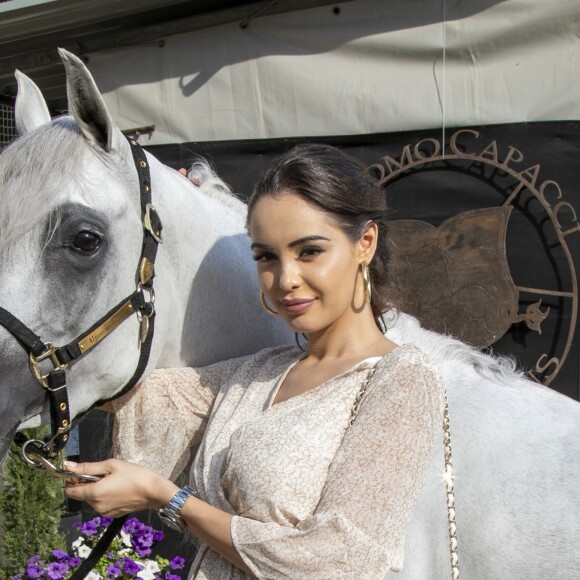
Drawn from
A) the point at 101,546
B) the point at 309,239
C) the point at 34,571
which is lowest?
the point at 34,571

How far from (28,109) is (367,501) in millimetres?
1244

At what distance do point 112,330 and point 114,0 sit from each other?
224 centimetres

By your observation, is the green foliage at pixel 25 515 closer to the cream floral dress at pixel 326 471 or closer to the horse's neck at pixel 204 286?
the horse's neck at pixel 204 286

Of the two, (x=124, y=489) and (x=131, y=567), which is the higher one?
(x=124, y=489)

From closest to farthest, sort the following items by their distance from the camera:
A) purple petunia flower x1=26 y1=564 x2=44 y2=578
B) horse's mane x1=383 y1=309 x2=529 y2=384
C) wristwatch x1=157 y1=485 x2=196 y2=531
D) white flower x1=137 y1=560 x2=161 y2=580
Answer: wristwatch x1=157 y1=485 x2=196 y2=531 → horse's mane x1=383 y1=309 x2=529 y2=384 → white flower x1=137 y1=560 x2=161 y2=580 → purple petunia flower x1=26 y1=564 x2=44 y2=578

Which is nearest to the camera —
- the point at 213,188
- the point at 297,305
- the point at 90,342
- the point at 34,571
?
the point at 297,305

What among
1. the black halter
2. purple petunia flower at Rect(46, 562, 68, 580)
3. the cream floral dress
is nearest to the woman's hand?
the cream floral dress

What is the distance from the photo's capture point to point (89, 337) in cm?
143

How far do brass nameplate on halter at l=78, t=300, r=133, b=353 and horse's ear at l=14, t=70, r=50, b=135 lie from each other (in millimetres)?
540

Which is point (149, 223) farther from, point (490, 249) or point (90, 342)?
point (490, 249)

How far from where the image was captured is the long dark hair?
130 cm

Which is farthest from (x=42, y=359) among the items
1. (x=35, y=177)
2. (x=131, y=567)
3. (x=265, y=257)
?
(x=131, y=567)

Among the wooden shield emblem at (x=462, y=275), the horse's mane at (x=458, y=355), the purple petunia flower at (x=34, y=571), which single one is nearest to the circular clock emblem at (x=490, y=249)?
the wooden shield emblem at (x=462, y=275)

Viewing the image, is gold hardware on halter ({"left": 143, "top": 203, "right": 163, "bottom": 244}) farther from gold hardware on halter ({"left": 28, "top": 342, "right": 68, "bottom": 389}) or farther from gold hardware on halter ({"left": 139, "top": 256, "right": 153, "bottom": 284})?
gold hardware on halter ({"left": 28, "top": 342, "right": 68, "bottom": 389})
